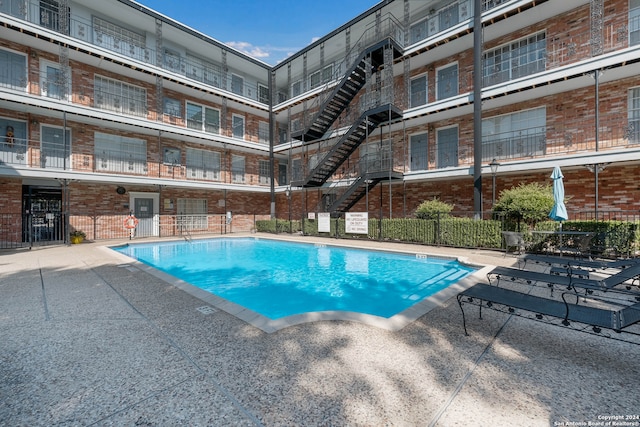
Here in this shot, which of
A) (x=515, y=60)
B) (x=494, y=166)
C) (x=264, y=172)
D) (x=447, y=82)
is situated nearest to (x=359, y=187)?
(x=494, y=166)

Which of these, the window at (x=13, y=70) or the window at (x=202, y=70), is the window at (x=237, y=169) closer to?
the window at (x=202, y=70)

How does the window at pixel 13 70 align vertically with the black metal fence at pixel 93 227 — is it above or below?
above

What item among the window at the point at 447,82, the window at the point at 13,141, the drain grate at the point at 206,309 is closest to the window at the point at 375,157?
the window at the point at 447,82

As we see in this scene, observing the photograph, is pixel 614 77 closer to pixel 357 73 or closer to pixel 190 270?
pixel 357 73

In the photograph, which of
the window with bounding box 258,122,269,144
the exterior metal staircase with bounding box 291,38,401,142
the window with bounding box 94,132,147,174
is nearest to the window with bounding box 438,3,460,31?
the exterior metal staircase with bounding box 291,38,401,142

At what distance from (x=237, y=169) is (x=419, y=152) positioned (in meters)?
13.7

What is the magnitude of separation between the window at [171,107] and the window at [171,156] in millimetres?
2245

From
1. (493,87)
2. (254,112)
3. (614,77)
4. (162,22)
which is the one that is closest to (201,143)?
(254,112)

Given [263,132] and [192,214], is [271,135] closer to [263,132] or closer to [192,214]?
[263,132]

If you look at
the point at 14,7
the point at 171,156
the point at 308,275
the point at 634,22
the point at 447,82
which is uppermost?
the point at 14,7

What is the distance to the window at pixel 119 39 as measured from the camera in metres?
15.0

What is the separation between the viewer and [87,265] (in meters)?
8.34

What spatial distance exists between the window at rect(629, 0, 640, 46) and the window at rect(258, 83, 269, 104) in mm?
20752

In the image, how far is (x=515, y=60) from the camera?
12.9 meters
